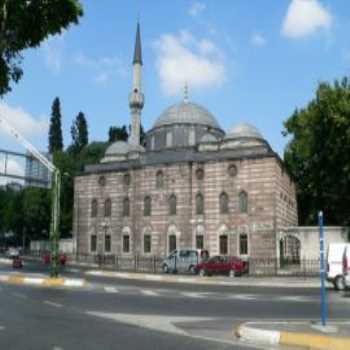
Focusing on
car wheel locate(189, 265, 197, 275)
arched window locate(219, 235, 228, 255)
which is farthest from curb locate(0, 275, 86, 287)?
arched window locate(219, 235, 228, 255)

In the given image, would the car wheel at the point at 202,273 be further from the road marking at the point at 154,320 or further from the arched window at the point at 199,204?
the road marking at the point at 154,320

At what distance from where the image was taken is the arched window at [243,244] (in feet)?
154

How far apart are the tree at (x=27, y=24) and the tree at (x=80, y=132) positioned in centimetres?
7330

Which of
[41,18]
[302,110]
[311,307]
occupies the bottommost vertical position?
[311,307]

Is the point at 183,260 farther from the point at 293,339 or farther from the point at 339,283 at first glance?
the point at 293,339

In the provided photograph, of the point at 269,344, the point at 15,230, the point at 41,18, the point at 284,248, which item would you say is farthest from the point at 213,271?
the point at 15,230

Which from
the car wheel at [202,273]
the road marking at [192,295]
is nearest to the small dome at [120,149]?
the car wheel at [202,273]

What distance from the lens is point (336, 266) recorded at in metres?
25.1

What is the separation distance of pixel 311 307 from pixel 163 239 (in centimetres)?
3517

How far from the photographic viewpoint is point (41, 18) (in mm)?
8391

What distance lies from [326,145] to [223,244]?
556 inches

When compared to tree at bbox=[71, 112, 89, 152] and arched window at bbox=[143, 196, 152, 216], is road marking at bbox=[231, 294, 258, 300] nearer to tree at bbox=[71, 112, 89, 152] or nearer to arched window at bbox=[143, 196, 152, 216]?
arched window at bbox=[143, 196, 152, 216]

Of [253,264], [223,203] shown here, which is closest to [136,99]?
[223,203]

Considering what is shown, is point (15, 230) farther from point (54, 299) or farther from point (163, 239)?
point (54, 299)
